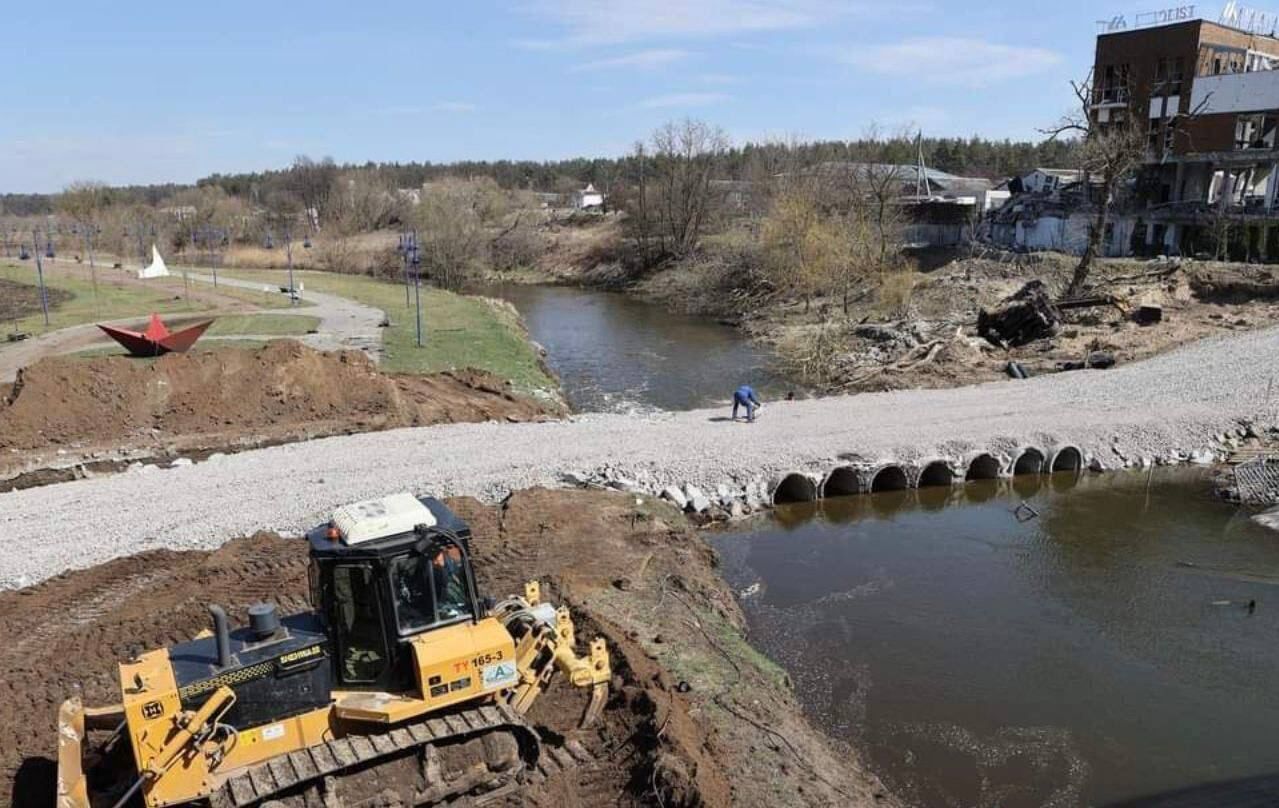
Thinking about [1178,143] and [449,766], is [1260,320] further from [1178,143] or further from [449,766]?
[449,766]

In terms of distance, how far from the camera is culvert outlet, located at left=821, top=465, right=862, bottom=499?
20.8m

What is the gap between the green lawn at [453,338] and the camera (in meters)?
30.4

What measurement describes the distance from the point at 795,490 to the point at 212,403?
48.8 feet

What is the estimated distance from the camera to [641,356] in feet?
131

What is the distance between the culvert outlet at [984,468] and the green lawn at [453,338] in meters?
13.2

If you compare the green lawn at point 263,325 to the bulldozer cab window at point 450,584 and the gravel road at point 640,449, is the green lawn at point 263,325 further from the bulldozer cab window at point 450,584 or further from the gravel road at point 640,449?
the bulldozer cab window at point 450,584

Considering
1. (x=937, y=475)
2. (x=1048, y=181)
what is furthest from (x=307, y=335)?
(x=1048, y=181)

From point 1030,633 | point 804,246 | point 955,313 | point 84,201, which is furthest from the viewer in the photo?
point 84,201

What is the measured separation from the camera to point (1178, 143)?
51.6 metres

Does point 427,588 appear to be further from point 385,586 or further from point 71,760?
point 71,760

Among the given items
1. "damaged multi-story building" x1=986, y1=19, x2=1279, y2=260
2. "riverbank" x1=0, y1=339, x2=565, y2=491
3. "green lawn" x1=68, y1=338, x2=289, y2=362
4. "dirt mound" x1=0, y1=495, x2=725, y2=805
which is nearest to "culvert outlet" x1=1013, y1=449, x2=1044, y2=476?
"dirt mound" x1=0, y1=495, x2=725, y2=805

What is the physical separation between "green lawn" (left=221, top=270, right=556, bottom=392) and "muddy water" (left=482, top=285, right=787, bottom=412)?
1882 mm

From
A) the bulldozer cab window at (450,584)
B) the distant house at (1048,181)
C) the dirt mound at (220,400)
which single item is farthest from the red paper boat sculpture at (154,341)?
the distant house at (1048,181)

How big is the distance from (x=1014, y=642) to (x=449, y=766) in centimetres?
962
